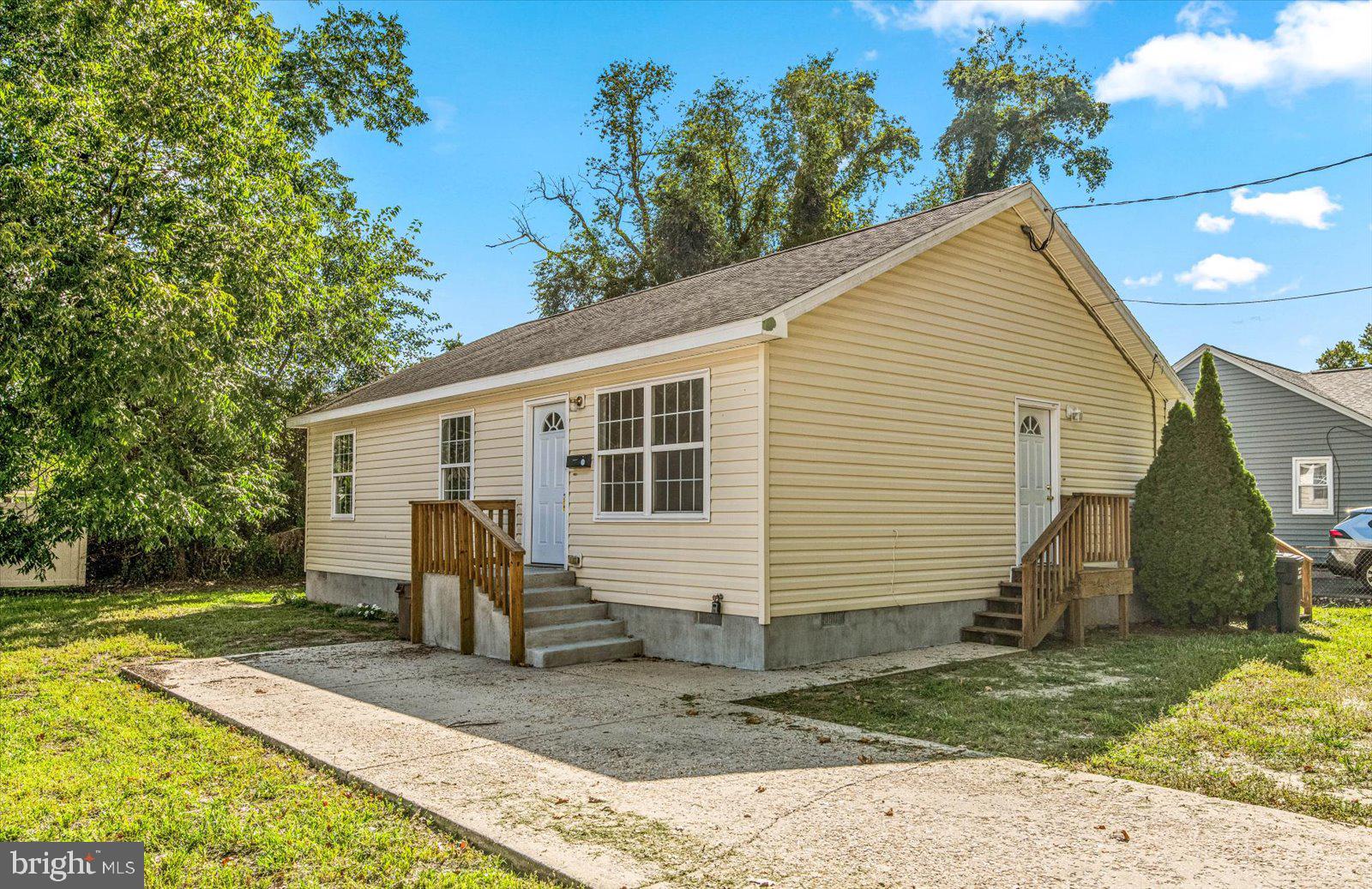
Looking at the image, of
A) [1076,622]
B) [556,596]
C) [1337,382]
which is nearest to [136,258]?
[556,596]

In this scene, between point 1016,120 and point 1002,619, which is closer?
point 1002,619

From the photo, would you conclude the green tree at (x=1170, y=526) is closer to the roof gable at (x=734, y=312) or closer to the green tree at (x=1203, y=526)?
the green tree at (x=1203, y=526)

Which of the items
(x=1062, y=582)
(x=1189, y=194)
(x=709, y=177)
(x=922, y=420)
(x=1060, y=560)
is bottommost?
(x=1062, y=582)

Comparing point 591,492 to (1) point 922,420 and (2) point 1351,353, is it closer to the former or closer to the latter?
(1) point 922,420

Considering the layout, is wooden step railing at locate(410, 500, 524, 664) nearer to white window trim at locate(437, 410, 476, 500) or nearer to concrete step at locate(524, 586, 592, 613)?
concrete step at locate(524, 586, 592, 613)

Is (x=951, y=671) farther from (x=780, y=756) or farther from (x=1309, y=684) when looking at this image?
(x=780, y=756)

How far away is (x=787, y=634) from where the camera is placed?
27.0 feet

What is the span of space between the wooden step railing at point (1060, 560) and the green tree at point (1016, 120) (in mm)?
19815

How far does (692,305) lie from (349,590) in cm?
800

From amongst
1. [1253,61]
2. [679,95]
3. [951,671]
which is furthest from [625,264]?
[951,671]

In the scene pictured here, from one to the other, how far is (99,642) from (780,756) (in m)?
8.69

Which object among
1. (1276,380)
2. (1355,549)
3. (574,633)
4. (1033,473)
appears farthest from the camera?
(1276,380)

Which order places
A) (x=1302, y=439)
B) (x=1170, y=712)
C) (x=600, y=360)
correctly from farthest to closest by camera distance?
(x=1302, y=439), (x=600, y=360), (x=1170, y=712)

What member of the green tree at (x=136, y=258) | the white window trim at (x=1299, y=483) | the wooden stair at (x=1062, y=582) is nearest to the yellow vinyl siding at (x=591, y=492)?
the green tree at (x=136, y=258)
